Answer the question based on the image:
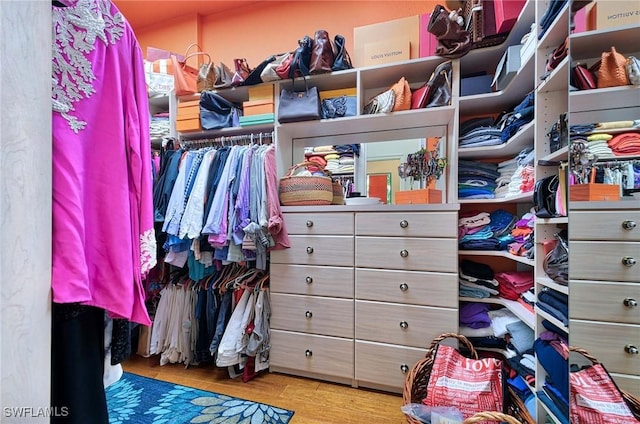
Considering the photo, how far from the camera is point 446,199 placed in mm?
1724

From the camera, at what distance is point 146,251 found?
2.39ft

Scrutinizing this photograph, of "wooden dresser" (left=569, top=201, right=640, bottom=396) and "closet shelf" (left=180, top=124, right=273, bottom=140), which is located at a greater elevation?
"closet shelf" (left=180, top=124, right=273, bottom=140)

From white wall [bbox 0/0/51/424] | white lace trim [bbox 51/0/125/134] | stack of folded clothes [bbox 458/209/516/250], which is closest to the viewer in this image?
white wall [bbox 0/0/51/424]

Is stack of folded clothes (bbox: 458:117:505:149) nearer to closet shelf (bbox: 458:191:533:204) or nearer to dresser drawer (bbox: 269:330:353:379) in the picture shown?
closet shelf (bbox: 458:191:533:204)

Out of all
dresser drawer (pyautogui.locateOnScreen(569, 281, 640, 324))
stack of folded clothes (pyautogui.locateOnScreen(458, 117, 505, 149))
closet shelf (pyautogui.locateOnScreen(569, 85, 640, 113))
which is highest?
stack of folded clothes (pyautogui.locateOnScreen(458, 117, 505, 149))

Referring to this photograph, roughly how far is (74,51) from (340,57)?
1.43 m

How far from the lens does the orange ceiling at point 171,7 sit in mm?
2297

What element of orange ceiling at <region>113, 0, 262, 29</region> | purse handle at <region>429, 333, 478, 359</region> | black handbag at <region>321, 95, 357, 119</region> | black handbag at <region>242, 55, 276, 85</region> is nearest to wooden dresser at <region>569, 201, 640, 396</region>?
purse handle at <region>429, 333, 478, 359</region>

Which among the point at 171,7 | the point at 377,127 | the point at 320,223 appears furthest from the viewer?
the point at 171,7

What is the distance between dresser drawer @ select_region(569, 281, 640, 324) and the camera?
0.80 metres

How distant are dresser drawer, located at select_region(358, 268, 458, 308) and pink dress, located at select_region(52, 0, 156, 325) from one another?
114 cm

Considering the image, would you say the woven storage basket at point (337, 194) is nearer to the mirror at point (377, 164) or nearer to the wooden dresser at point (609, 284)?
the mirror at point (377, 164)

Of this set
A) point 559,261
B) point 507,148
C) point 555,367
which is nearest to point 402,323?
point 555,367

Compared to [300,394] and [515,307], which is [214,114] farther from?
[515,307]
